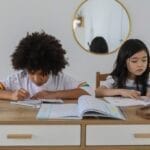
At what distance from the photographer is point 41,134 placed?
1.06 meters

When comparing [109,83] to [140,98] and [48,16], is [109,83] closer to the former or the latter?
[140,98]

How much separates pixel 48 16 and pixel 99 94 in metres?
1.27

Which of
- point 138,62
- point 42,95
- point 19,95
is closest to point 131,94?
point 138,62

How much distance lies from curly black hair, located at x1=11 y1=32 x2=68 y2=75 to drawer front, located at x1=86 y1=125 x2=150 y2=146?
0.51m

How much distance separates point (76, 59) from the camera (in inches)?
112

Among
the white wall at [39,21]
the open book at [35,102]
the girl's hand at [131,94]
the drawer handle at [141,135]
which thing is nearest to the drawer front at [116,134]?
the drawer handle at [141,135]

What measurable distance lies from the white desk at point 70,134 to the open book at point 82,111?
28mm

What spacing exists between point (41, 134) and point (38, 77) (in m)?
0.56

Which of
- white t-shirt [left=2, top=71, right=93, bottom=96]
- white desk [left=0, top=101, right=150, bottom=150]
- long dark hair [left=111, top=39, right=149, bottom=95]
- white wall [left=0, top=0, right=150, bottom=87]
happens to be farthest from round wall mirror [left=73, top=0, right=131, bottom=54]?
white desk [left=0, top=101, right=150, bottom=150]

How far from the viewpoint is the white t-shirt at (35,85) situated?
1.67m

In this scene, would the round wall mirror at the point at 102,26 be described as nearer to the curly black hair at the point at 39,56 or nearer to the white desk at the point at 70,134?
the curly black hair at the point at 39,56

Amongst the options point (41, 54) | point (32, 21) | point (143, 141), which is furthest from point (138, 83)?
point (32, 21)

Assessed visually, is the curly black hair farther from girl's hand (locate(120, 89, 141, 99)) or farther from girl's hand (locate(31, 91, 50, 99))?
girl's hand (locate(120, 89, 141, 99))

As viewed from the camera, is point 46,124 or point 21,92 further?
point 21,92
